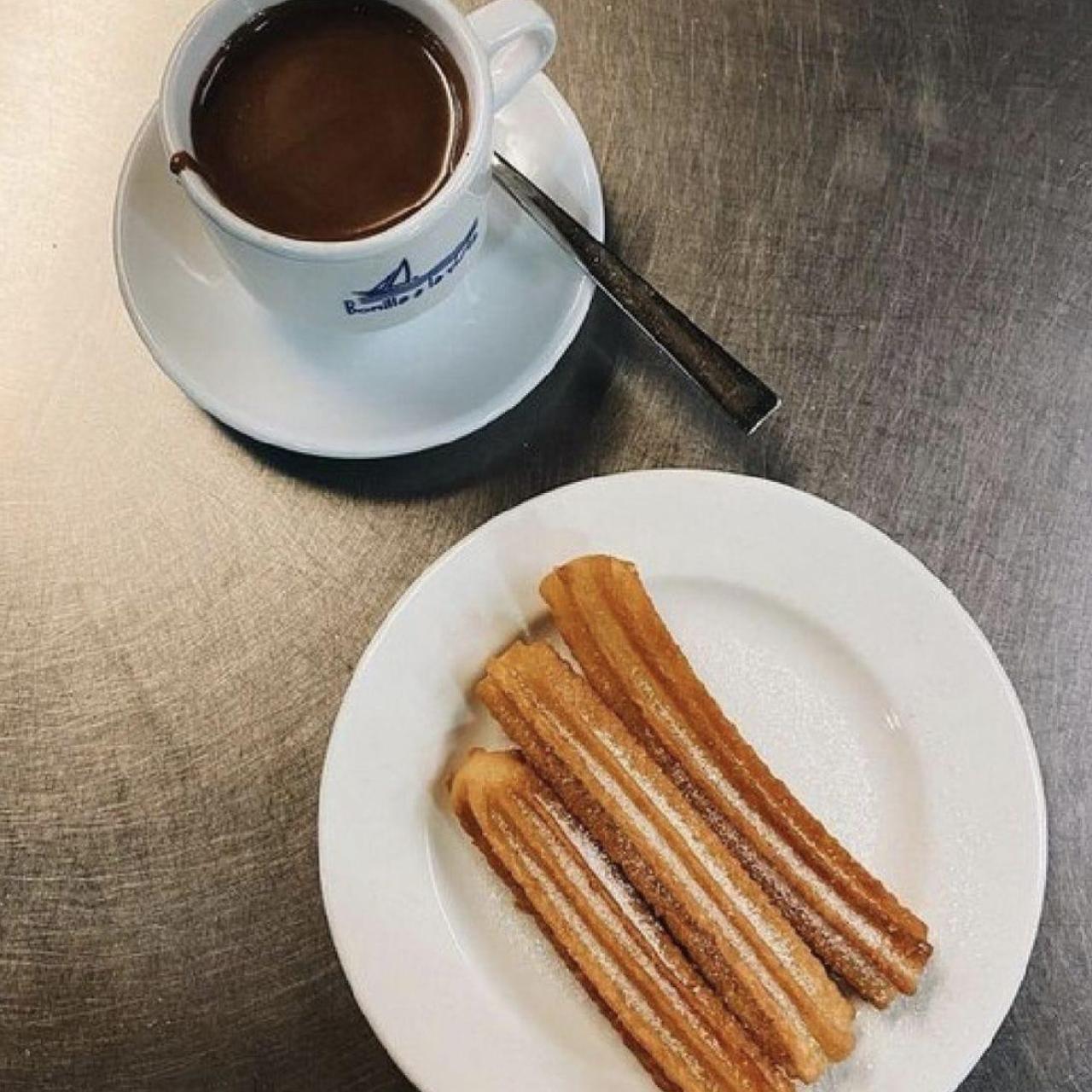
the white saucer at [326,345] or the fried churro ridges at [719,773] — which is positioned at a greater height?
the white saucer at [326,345]

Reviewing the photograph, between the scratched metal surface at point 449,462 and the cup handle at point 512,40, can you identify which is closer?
the cup handle at point 512,40

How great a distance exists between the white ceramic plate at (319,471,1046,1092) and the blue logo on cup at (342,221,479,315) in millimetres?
122

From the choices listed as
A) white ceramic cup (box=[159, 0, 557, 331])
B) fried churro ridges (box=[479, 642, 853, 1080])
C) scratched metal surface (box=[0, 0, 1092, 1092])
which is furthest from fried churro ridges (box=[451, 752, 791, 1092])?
white ceramic cup (box=[159, 0, 557, 331])

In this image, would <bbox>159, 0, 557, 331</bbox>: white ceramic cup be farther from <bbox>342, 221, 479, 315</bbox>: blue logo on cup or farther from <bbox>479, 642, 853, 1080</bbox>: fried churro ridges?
<bbox>479, 642, 853, 1080</bbox>: fried churro ridges

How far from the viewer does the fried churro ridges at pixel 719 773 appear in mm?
756

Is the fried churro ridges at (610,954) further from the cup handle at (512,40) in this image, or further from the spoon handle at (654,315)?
the cup handle at (512,40)

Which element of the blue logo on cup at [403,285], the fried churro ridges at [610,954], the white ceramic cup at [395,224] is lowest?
the fried churro ridges at [610,954]

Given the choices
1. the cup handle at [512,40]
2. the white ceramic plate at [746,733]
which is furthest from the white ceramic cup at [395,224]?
the white ceramic plate at [746,733]

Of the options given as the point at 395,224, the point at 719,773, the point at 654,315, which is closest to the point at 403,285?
the point at 395,224

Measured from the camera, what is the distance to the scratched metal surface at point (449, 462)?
82 centimetres

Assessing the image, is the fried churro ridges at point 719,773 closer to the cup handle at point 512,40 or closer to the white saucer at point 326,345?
the white saucer at point 326,345

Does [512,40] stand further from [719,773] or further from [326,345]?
[719,773]

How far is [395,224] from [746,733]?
Answer: 31cm

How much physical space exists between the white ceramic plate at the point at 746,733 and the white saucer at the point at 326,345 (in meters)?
0.07
